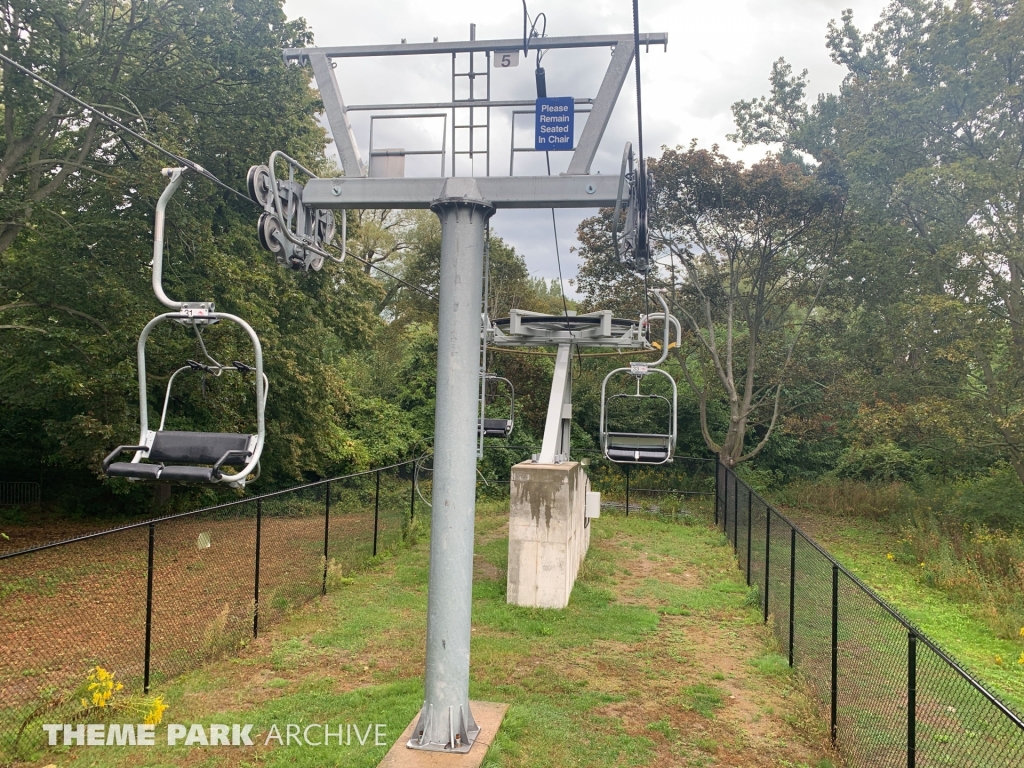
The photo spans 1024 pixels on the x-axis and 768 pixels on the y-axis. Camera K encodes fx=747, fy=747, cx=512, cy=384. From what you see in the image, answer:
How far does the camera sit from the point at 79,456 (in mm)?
12469

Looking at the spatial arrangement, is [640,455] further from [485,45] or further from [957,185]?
[957,185]

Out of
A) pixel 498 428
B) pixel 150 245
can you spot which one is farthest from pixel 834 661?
pixel 150 245

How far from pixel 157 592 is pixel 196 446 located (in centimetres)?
652

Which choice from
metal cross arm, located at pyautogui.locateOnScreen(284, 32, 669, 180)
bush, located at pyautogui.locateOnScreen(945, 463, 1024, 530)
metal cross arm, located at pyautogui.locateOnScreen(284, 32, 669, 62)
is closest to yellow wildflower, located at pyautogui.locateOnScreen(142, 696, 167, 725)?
metal cross arm, located at pyautogui.locateOnScreen(284, 32, 669, 180)

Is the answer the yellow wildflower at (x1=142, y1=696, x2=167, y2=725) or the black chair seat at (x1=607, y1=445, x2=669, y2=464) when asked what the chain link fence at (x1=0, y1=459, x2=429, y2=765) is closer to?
the yellow wildflower at (x1=142, y1=696, x2=167, y2=725)

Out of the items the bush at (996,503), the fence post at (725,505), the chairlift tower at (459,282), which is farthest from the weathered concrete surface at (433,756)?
the bush at (996,503)

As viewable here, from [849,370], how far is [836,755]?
1431 cm

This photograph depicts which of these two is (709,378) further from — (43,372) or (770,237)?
(43,372)

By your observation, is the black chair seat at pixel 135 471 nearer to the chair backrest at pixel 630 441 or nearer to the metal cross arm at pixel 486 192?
the metal cross arm at pixel 486 192

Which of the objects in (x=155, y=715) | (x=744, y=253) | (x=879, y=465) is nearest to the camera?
(x=155, y=715)

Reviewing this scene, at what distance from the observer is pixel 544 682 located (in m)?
6.31

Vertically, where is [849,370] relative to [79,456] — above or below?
above

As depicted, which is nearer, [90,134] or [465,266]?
[465,266]

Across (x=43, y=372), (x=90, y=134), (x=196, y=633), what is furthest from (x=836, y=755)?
(x=90, y=134)
